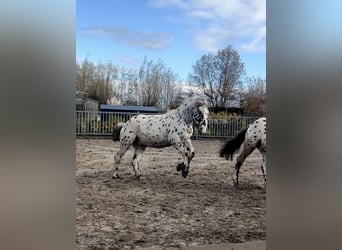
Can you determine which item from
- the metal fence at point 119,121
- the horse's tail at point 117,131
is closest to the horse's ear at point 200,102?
the metal fence at point 119,121

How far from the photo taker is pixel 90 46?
2564 millimetres

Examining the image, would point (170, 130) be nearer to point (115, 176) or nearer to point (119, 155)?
point (119, 155)

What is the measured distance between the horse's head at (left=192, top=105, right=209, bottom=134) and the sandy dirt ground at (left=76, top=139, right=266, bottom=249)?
0.12 metres

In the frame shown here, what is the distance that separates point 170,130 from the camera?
2.96 meters

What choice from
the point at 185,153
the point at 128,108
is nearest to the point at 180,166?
the point at 185,153

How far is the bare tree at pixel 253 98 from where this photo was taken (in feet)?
8.95

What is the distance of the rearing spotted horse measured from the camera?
2891 millimetres

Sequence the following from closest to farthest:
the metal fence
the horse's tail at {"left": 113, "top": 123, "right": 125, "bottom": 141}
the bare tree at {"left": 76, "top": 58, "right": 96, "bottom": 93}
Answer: the bare tree at {"left": 76, "top": 58, "right": 96, "bottom": 93}, the metal fence, the horse's tail at {"left": 113, "top": 123, "right": 125, "bottom": 141}

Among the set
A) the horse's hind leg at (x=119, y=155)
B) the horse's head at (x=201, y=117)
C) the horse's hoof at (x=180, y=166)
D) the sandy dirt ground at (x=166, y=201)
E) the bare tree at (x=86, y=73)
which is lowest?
the sandy dirt ground at (x=166, y=201)

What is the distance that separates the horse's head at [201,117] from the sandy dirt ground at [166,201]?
117 millimetres

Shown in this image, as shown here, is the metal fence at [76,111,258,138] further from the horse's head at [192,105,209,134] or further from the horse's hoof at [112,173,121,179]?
the horse's hoof at [112,173,121,179]

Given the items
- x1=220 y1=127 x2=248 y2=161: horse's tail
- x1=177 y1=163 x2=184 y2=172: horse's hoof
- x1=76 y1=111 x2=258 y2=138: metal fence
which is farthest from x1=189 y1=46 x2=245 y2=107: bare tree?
x1=177 y1=163 x2=184 y2=172: horse's hoof

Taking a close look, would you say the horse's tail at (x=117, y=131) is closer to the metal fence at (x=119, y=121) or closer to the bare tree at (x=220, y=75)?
the metal fence at (x=119, y=121)
